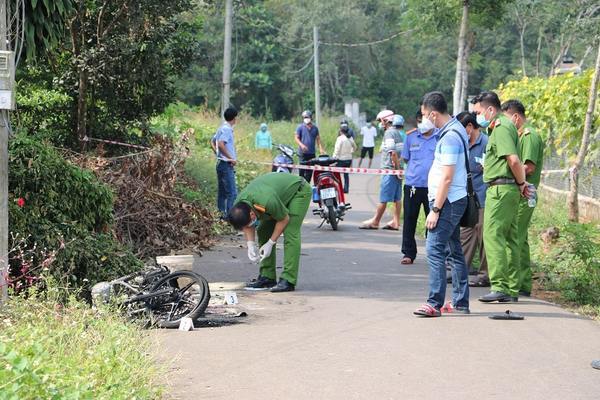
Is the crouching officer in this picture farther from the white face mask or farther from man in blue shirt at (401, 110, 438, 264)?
man in blue shirt at (401, 110, 438, 264)

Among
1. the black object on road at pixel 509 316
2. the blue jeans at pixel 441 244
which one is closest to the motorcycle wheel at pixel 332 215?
the blue jeans at pixel 441 244

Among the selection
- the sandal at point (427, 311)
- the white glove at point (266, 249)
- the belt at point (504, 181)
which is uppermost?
the belt at point (504, 181)

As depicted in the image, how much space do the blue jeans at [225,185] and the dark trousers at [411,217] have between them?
4148mm

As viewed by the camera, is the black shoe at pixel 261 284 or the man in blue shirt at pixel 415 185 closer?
the black shoe at pixel 261 284

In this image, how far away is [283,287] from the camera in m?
11.0

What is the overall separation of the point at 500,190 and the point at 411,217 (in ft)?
10.5

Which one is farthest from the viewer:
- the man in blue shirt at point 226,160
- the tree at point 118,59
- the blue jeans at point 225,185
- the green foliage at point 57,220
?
the blue jeans at point 225,185

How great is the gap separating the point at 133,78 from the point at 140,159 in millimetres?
1894

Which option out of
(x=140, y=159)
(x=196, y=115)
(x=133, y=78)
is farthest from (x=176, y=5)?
(x=196, y=115)

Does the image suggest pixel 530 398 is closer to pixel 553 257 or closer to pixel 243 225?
pixel 243 225

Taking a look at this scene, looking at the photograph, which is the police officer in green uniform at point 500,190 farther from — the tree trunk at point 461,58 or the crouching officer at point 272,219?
the tree trunk at point 461,58

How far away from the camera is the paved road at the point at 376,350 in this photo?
6852 millimetres

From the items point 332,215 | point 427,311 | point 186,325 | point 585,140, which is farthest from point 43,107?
point 427,311

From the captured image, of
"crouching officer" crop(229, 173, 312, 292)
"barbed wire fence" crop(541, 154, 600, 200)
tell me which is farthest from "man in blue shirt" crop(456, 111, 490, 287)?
"barbed wire fence" crop(541, 154, 600, 200)
